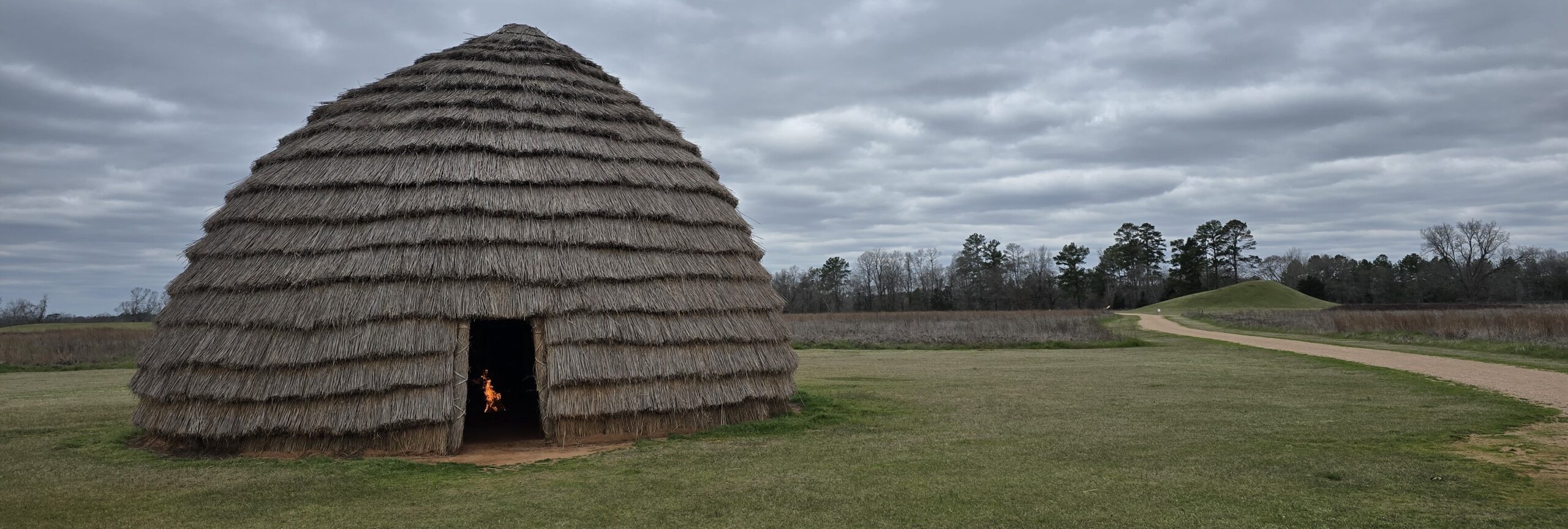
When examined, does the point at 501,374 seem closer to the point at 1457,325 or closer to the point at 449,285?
the point at 449,285

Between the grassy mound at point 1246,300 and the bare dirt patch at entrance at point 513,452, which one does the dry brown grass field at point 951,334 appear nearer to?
the bare dirt patch at entrance at point 513,452

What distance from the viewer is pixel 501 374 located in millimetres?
14711

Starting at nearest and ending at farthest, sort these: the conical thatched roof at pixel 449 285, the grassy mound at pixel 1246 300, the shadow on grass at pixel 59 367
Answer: the conical thatched roof at pixel 449 285
the shadow on grass at pixel 59 367
the grassy mound at pixel 1246 300

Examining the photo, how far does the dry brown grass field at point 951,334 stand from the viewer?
30.4 metres

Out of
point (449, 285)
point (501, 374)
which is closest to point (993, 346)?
point (501, 374)

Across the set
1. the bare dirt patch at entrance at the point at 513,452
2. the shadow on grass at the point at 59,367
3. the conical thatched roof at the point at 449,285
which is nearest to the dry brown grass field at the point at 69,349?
the shadow on grass at the point at 59,367

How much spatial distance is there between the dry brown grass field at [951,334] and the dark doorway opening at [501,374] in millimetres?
11450

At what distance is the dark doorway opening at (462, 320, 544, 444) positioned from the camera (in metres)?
12.8

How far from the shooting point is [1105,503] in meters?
6.11

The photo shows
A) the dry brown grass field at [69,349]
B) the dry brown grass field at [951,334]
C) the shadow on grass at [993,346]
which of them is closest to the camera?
the dry brown grass field at [69,349]

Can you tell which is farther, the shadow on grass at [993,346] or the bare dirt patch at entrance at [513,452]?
the shadow on grass at [993,346]

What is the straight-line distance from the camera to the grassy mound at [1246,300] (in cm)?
7444

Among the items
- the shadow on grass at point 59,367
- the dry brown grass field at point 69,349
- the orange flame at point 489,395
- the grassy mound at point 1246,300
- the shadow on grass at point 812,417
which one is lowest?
the shadow on grass at point 812,417

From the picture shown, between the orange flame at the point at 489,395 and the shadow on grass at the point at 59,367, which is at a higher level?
the shadow on grass at the point at 59,367
